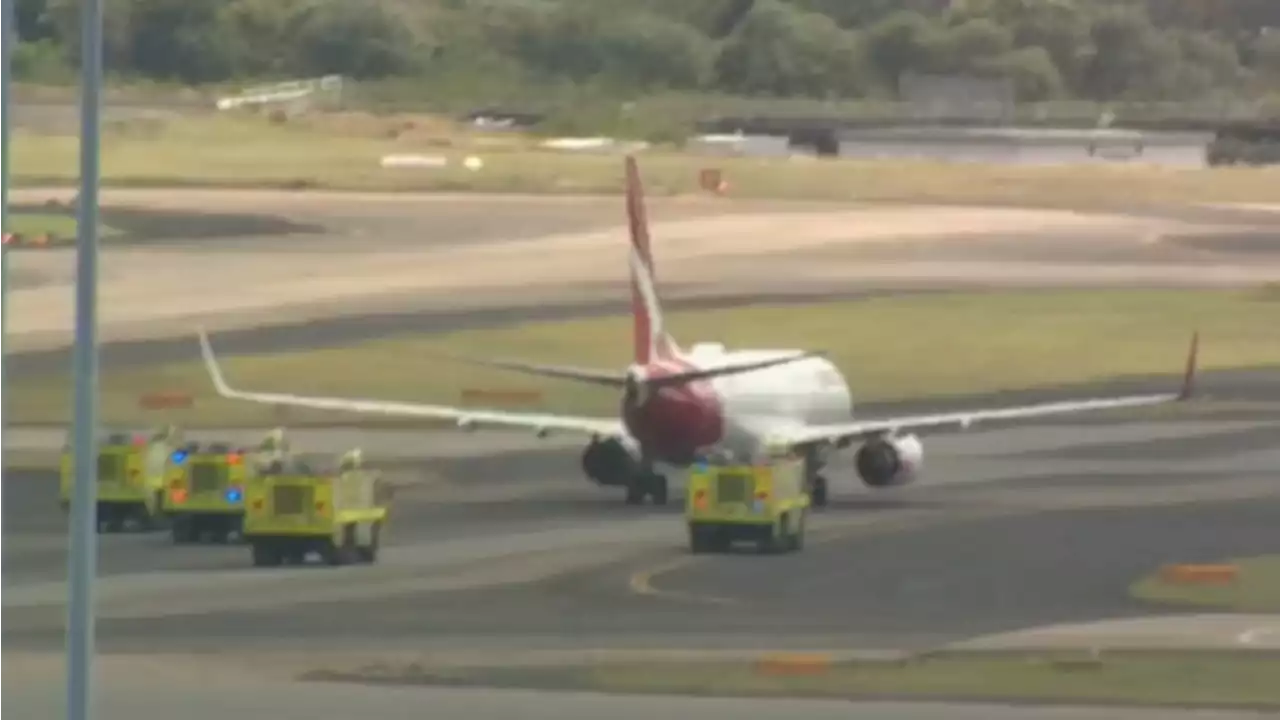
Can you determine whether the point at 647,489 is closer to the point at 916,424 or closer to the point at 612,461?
the point at 612,461

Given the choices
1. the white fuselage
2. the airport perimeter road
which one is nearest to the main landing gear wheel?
the white fuselage

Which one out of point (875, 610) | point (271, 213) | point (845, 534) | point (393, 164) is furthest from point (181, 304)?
point (875, 610)

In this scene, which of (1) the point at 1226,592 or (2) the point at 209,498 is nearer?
(1) the point at 1226,592

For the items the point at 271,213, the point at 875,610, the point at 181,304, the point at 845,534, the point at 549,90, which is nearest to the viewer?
the point at 875,610

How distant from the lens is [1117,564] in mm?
39656

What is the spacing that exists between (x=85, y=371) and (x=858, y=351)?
62.5m

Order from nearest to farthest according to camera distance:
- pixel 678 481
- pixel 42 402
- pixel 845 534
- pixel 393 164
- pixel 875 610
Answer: pixel 875 610, pixel 845 534, pixel 678 481, pixel 42 402, pixel 393 164

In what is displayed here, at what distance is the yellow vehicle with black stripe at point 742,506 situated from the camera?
134 ft

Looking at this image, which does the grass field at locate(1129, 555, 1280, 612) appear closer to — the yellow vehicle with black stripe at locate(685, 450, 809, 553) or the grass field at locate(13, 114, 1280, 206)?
the yellow vehicle with black stripe at locate(685, 450, 809, 553)

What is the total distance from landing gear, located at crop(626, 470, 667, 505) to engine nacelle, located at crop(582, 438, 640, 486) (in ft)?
0.45

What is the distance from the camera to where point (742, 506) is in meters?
40.8

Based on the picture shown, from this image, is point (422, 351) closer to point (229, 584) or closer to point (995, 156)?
point (229, 584)

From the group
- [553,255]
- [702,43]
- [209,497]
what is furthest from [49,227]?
[209,497]

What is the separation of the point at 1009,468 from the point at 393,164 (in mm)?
59862
